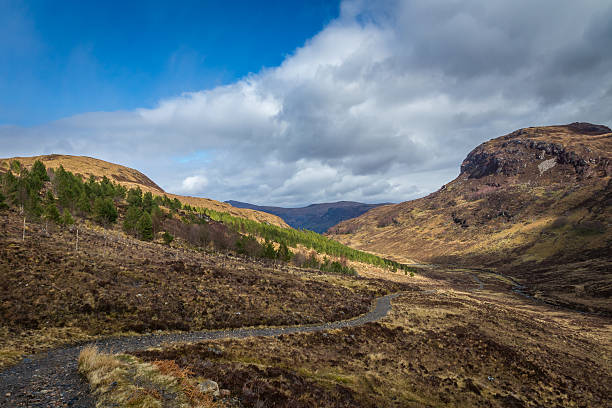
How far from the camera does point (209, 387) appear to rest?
13.3m

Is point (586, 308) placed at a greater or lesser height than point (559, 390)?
lesser

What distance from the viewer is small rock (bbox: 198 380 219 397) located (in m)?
13.0

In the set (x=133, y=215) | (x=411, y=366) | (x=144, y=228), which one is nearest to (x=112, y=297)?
(x=411, y=366)

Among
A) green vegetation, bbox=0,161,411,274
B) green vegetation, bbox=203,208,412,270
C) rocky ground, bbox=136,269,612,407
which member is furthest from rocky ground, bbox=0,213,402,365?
green vegetation, bbox=203,208,412,270

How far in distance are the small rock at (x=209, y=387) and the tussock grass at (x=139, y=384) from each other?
1.19 feet

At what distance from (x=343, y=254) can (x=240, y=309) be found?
13247cm

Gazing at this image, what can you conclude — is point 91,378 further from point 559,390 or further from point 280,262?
point 280,262

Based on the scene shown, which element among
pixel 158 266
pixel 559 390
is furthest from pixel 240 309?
pixel 559 390

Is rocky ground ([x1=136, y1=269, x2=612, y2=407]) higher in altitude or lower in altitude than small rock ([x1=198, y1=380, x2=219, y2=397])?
lower

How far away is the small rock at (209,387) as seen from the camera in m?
13.0

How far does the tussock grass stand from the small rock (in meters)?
0.36

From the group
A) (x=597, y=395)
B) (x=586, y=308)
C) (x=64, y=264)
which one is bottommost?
(x=586, y=308)

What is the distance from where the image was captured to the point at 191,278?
41719 millimetres

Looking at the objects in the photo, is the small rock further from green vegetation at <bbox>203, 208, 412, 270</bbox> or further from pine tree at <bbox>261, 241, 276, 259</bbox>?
green vegetation at <bbox>203, 208, 412, 270</bbox>
